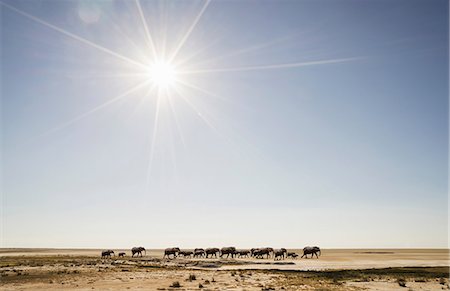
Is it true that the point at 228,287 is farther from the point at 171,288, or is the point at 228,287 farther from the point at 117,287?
the point at 117,287

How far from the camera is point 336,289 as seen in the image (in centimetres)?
2505

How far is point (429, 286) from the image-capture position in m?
27.1

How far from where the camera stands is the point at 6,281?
3200 cm

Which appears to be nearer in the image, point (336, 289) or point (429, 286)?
point (336, 289)

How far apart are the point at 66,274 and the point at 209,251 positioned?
50.4m

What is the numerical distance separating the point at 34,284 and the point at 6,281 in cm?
439

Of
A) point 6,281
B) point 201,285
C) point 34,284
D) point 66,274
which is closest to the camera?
point 201,285

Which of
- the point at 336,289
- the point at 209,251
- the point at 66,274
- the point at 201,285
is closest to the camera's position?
the point at 336,289

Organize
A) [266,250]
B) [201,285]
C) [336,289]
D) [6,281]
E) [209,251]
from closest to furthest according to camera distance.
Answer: [336,289], [201,285], [6,281], [266,250], [209,251]

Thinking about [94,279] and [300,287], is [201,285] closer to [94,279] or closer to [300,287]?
[300,287]

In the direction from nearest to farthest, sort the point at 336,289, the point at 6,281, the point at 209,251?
the point at 336,289, the point at 6,281, the point at 209,251

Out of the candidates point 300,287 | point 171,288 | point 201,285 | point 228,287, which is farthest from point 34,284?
point 300,287

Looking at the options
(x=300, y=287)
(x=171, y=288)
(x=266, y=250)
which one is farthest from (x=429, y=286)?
(x=266, y=250)

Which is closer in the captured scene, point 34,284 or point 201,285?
point 201,285
